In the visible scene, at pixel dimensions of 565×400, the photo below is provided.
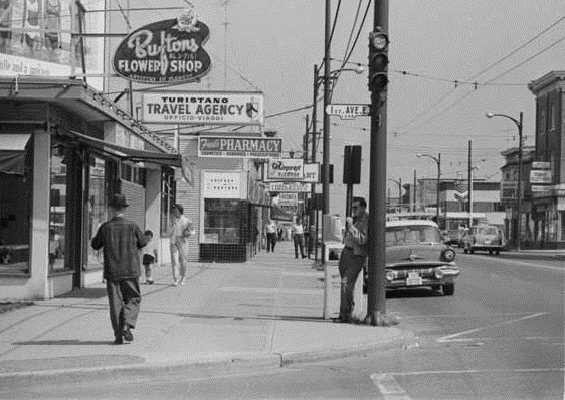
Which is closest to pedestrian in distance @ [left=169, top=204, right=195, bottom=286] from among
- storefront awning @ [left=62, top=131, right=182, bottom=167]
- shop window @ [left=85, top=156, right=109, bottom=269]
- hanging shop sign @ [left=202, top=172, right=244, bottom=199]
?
shop window @ [left=85, top=156, right=109, bottom=269]

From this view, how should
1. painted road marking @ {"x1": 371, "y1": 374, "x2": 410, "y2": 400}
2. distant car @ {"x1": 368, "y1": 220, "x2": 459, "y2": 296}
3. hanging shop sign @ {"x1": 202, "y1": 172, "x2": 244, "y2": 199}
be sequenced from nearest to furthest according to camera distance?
painted road marking @ {"x1": 371, "y1": 374, "x2": 410, "y2": 400} → distant car @ {"x1": 368, "y1": 220, "x2": 459, "y2": 296} → hanging shop sign @ {"x1": 202, "y1": 172, "x2": 244, "y2": 199}

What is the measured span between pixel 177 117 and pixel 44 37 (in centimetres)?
339

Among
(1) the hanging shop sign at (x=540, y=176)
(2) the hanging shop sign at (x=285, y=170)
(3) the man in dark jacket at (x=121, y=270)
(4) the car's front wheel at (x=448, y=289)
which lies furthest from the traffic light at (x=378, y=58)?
(1) the hanging shop sign at (x=540, y=176)

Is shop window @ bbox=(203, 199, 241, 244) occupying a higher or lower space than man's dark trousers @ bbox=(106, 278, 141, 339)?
higher

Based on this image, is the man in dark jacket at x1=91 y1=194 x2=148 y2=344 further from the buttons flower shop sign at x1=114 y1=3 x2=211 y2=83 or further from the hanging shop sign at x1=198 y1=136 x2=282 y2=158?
the hanging shop sign at x1=198 y1=136 x2=282 y2=158

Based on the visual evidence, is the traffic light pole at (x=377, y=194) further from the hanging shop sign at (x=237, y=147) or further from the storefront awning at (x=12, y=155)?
the hanging shop sign at (x=237, y=147)

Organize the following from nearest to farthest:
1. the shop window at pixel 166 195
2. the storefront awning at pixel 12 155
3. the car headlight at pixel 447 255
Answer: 1. the storefront awning at pixel 12 155
2. the car headlight at pixel 447 255
3. the shop window at pixel 166 195

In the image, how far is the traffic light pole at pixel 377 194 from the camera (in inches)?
484

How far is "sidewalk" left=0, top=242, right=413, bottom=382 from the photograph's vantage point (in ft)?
29.4

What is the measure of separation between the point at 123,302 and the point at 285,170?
23.5 meters

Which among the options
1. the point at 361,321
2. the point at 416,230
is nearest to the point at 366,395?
the point at 361,321

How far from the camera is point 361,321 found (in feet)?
41.1

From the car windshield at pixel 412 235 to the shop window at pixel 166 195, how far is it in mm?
9163

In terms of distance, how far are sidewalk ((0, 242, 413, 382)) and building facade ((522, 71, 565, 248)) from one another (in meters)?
45.6
